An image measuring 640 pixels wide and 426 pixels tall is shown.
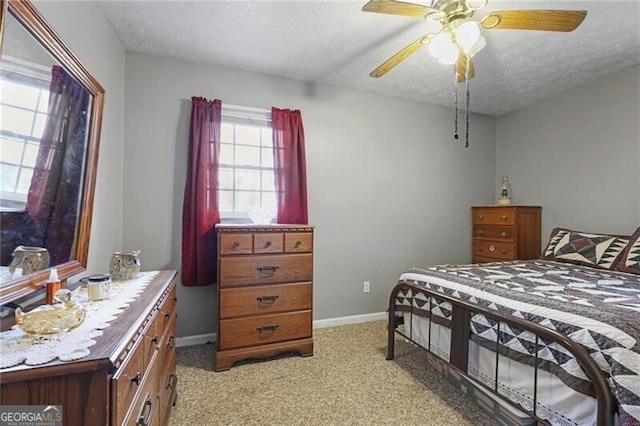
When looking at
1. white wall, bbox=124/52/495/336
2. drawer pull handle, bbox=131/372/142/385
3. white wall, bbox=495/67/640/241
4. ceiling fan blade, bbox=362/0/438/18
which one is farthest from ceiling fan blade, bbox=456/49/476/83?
drawer pull handle, bbox=131/372/142/385

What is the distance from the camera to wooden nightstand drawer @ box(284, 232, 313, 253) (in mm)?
2398

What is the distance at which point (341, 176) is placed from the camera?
3.16 metres

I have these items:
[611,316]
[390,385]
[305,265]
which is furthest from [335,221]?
[611,316]

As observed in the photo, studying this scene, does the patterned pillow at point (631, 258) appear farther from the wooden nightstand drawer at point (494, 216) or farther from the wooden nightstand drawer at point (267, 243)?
the wooden nightstand drawer at point (267, 243)

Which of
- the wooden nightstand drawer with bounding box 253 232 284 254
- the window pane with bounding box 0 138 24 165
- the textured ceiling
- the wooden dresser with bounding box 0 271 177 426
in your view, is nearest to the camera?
the wooden dresser with bounding box 0 271 177 426

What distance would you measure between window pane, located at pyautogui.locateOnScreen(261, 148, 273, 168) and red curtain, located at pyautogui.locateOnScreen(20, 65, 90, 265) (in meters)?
1.53

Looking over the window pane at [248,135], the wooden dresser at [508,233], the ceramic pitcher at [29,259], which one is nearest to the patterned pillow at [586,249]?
the wooden dresser at [508,233]

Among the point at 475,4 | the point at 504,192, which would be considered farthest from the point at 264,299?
the point at 504,192

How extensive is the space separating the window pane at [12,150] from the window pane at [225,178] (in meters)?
1.75

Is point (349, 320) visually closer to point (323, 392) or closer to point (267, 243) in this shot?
point (323, 392)

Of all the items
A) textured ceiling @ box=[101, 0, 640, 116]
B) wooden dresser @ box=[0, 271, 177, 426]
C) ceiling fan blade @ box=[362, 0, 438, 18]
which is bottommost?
wooden dresser @ box=[0, 271, 177, 426]

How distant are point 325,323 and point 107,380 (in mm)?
2530

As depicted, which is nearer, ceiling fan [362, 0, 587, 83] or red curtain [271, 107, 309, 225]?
ceiling fan [362, 0, 587, 83]

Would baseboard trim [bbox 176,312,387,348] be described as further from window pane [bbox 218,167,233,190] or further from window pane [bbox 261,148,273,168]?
window pane [bbox 261,148,273,168]
